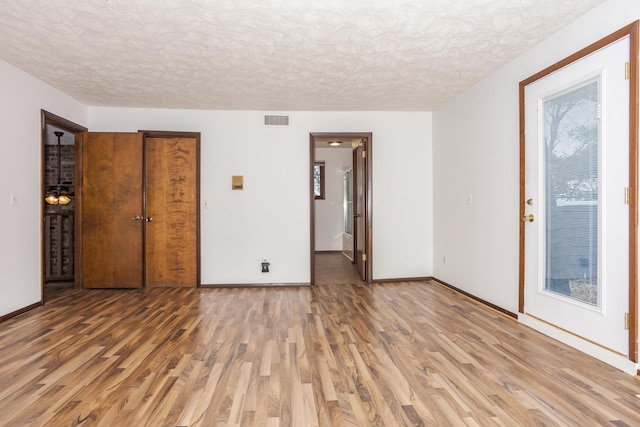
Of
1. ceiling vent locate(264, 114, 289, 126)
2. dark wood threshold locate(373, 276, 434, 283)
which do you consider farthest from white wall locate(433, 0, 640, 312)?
ceiling vent locate(264, 114, 289, 126)

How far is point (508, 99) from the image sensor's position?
11.4 feet

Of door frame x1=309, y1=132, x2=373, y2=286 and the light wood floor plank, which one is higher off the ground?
door frame x1=309, y1=132, x2=373, y2=286

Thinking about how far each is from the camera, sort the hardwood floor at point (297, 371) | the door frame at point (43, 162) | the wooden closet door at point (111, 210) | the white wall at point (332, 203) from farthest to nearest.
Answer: the white wall at point (332, 203) → the wooden closet door at point (111, 210) → the door frame at point (43, 162) → the hardwood floor at point (297, 371)

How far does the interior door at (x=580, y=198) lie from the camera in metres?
2.31

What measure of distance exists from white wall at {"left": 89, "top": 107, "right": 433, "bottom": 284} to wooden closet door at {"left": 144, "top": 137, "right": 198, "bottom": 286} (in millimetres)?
178

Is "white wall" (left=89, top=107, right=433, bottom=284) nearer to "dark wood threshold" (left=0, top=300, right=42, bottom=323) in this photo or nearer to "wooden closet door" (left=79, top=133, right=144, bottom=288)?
"wooden closet door" (left=79, top=133, right=144, bottom=288)

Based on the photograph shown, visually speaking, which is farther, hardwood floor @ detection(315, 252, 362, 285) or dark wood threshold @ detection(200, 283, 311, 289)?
hardwood floor @ detection(315, 252, 362, 285)

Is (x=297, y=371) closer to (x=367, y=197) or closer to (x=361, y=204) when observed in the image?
(x=367, y=197)

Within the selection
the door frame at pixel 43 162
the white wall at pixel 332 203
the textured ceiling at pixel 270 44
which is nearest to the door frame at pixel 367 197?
the textured ceiling at pixel 270 44

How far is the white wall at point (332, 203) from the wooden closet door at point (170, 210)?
4219mm

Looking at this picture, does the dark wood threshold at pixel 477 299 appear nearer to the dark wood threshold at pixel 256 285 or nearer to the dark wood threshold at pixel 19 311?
the dark wood threshold at pixel 256 285

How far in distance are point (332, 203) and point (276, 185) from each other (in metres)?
3.90

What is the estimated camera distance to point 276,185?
4961 mm

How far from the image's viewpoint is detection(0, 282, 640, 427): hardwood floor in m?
1.77
